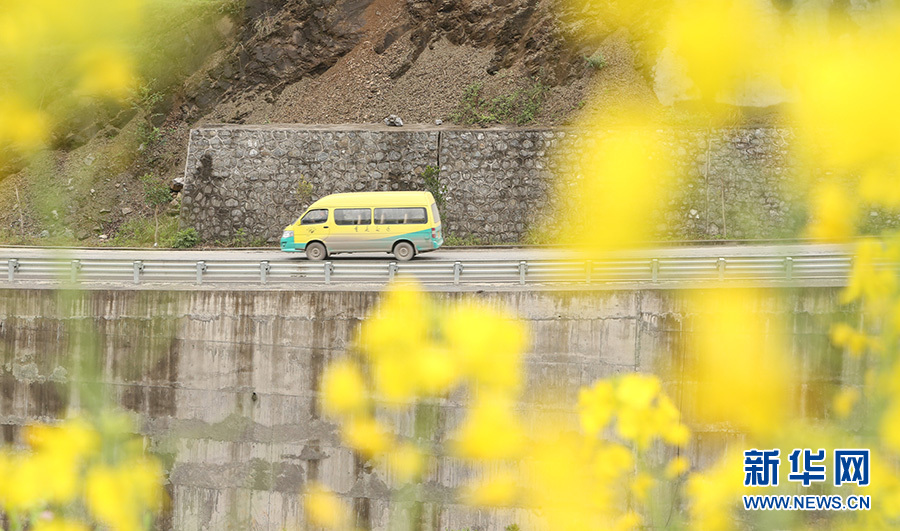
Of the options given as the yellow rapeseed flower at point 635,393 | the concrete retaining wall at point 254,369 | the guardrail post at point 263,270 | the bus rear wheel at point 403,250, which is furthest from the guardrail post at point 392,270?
the yellow rapeseed flower at point 635,393

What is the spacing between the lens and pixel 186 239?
23281 millimetres

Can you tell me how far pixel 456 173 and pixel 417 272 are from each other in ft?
30.7

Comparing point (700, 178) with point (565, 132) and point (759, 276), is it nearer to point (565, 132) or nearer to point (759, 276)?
point (565, 132)

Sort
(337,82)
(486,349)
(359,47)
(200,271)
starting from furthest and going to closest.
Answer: (359,47) < (337,82) < (200,271) < (486,349)

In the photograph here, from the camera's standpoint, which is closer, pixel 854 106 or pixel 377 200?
pixel 854 106

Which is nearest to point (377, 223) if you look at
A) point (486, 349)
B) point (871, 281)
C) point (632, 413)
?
point (632, 413)

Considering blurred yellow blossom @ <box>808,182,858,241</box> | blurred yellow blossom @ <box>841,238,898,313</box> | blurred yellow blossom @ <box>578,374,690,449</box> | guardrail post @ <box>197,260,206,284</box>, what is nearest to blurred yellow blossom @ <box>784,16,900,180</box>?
blurred yellow blossom @ <box>808,182,858,241</box>

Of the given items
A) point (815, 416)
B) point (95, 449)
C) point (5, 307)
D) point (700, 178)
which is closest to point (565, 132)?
point (700, 178)

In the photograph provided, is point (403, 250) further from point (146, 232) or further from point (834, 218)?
point (834, 218)

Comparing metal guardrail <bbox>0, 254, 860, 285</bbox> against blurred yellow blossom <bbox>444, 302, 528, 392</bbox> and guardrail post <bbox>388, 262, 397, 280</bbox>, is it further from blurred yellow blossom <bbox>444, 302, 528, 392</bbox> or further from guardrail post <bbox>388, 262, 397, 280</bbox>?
blurred yellow blossom <bbox>444, 302, 528, 392</bbox>

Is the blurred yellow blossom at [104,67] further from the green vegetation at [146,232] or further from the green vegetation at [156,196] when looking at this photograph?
the green vegetation at [156,196]

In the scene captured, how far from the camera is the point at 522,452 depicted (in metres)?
12.3

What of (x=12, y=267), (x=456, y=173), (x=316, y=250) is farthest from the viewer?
(x=456, y=173)

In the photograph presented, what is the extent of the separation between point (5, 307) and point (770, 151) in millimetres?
17807
